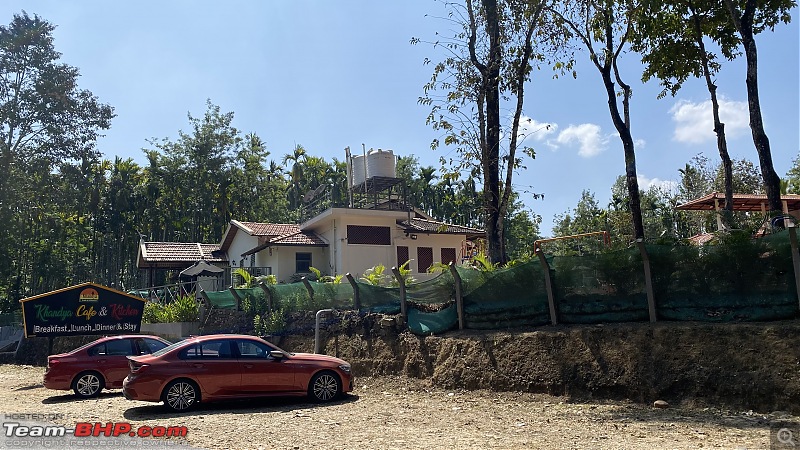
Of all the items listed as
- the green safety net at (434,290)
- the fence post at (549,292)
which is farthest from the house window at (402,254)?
the fence post at (549,292)

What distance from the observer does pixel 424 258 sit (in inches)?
1150

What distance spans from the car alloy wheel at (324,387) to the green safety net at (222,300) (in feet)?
32.7

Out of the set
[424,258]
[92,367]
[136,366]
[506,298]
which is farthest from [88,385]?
[424,258]

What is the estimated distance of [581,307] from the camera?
38.3 ft

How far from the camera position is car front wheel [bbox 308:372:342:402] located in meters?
11.2

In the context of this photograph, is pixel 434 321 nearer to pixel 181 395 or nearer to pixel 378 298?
pixel 378 298

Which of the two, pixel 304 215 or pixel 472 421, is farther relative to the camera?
pixel 304 215

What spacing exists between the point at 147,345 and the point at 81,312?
17.6 ft

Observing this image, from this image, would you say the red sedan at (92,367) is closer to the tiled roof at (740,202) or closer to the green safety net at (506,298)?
the green safety net at (506,298)

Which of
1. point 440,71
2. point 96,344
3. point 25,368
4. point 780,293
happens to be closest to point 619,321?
point 780,293

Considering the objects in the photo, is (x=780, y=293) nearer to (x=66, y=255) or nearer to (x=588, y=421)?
(x=588, y=421)

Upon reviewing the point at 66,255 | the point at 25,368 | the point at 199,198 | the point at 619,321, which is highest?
the point at 199,198

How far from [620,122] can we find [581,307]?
6.89m

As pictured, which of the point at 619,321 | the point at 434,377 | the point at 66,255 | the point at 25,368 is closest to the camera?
the point at 619,321
